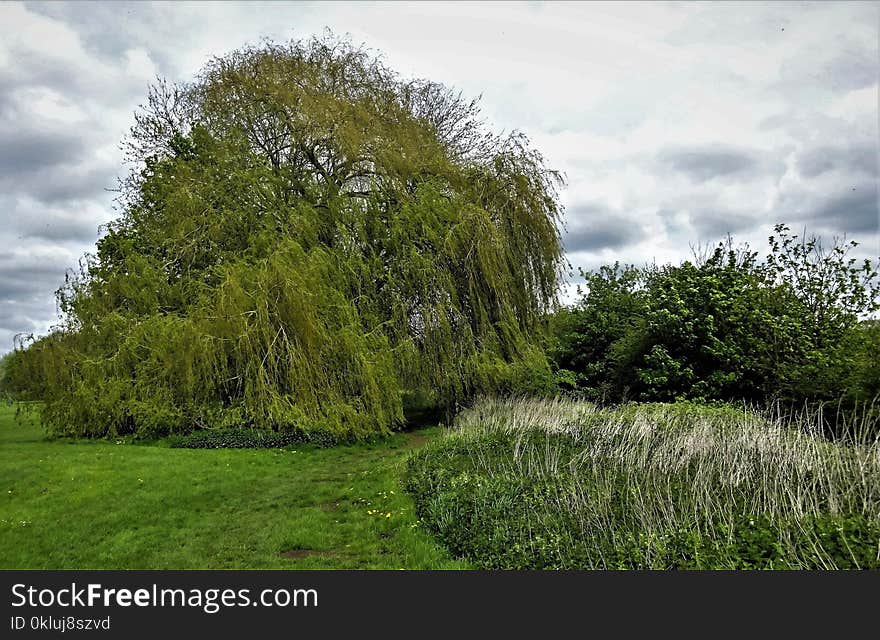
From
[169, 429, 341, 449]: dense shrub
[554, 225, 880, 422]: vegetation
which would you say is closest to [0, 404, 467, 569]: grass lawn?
[169, 429, 341, 449]: dense shrub

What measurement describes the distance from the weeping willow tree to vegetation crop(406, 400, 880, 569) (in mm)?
4862

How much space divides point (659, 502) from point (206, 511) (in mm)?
5477

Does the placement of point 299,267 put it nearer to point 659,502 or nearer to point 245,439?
point 245,439

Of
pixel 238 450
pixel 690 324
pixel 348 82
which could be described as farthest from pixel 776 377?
pixel 348 82

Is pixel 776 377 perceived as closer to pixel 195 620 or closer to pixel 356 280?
pixel 356 280

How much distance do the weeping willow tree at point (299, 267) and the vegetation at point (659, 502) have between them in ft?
16.0

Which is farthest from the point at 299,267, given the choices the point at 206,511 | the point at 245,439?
the point at 206,511

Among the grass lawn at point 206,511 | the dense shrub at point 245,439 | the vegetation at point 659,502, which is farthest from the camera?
the dense shrub at point 245,439

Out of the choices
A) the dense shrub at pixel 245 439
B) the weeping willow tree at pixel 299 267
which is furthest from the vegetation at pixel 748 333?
the dense shrub at pixel 245 439

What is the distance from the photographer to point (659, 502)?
542 cm

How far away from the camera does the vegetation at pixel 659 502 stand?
4.34 m

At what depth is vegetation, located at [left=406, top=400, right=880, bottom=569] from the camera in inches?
171

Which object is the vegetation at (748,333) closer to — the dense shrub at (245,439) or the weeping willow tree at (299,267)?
the weeping willow tree at (299,267)

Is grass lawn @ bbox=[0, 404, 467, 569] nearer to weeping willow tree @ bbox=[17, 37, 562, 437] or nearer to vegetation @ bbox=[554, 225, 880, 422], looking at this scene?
weeping willow tree @ bbox=[17, 37, 562, 437]
